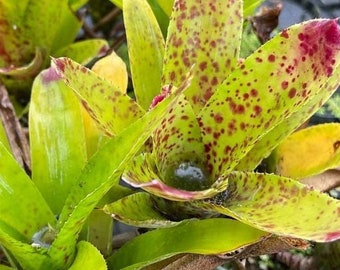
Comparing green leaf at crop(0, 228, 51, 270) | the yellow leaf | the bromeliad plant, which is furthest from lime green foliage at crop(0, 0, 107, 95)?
green leaf at crop(0, 228, 51, 270)

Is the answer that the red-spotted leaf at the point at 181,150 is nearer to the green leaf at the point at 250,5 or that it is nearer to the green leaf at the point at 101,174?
the green leaf at the point at 101,174

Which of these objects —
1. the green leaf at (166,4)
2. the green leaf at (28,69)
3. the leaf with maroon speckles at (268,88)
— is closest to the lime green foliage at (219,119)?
the leaf with maroon speckles at (268,88)

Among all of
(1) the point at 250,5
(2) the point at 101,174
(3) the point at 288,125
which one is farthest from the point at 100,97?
(1) the point at 250,5

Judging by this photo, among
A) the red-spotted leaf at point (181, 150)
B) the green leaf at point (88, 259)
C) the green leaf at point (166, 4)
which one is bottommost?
the green leaf at point (88, 259)

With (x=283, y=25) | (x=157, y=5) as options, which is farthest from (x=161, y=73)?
(x=283, y=25)

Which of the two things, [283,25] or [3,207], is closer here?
[3,207]

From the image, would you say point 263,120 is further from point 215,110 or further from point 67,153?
point 67,153

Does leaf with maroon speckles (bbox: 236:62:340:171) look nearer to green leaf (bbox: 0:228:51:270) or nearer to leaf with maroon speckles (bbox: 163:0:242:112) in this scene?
leaf with maroon speckles (bbox: 163:0:242:112)
